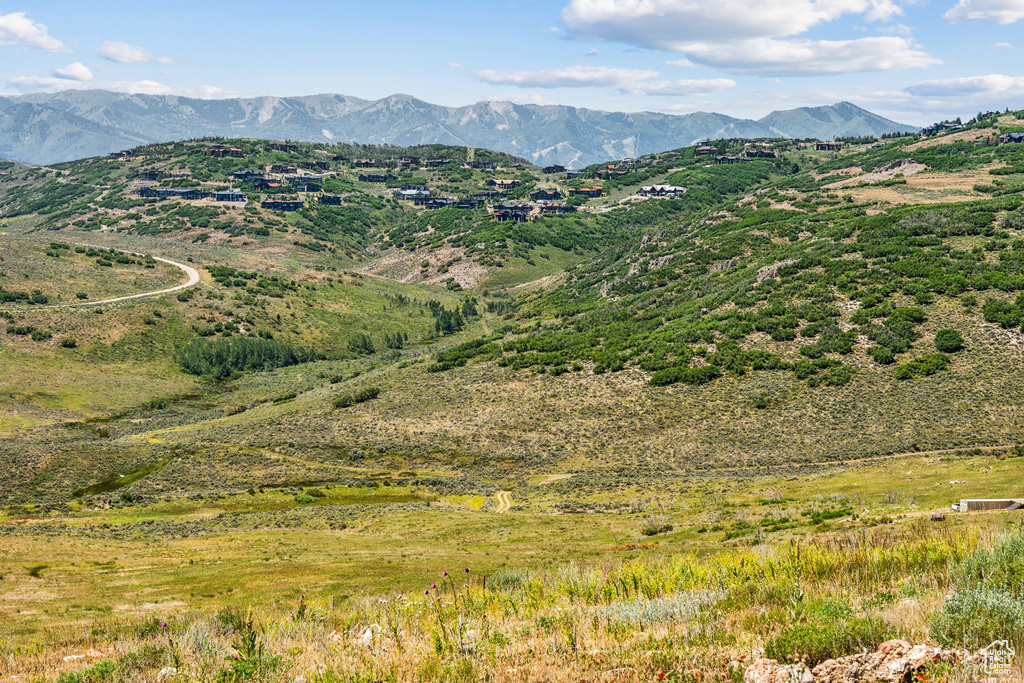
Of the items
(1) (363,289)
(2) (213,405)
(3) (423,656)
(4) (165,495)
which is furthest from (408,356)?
(3) (423,656)

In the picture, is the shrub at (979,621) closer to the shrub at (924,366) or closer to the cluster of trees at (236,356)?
the shrub at (924,366)

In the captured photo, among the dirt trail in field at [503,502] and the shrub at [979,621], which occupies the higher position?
the shrub at [979,621]

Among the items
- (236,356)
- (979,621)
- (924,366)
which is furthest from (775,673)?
(236,356)

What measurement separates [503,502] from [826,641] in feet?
131

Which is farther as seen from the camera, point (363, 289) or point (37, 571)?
point (363, 289)

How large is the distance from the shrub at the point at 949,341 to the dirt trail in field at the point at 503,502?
42975 mm

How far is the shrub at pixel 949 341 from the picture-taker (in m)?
62.3

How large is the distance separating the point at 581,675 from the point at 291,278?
5781 inches

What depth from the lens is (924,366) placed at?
60.5 meters

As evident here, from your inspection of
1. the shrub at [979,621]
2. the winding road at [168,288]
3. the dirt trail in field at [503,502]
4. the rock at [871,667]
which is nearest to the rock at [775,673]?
the rock at [871,667]

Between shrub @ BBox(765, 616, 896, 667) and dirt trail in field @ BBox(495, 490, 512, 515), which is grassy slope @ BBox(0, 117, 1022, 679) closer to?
dirt trail in field @ BBox(495, 490, 512, 515)

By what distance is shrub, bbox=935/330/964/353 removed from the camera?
6231 cm

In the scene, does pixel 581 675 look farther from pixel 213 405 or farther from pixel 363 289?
pixel 363 289

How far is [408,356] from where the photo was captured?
112 meters
